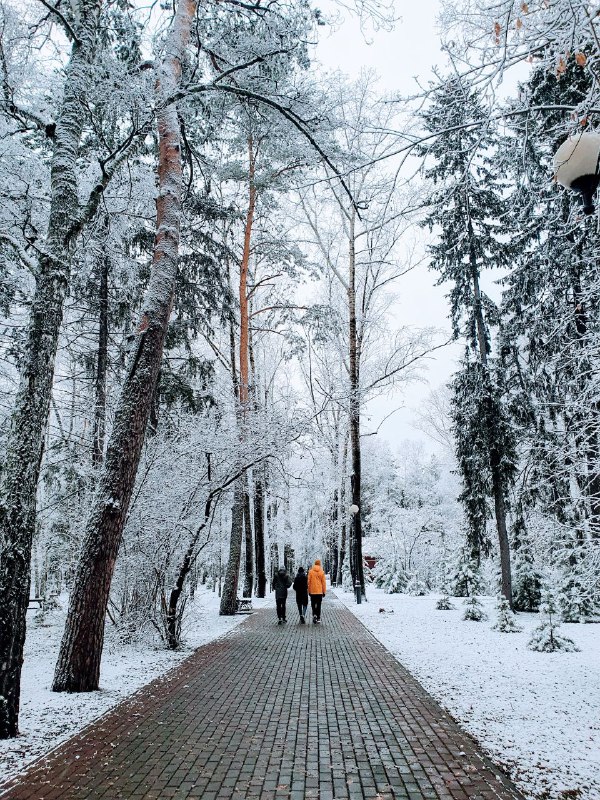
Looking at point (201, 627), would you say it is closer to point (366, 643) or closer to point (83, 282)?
point (366, 643)

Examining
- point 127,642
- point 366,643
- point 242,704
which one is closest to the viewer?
point 242,704

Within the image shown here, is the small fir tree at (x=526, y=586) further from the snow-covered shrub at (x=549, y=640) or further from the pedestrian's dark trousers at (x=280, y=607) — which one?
the pedestrian's dark trousers at (x=280, y=607)

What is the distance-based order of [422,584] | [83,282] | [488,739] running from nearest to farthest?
[488,739] < [83,282] < [422,584]

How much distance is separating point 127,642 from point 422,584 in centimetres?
1570

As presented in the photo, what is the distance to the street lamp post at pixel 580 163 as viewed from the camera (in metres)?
3.63

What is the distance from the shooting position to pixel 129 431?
6.49m

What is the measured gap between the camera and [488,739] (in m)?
4.63

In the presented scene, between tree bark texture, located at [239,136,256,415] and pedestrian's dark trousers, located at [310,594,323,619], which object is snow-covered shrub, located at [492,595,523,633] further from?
tree bark texture, located at [239,136,256,415]

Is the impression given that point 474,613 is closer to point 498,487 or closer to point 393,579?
point 498,487

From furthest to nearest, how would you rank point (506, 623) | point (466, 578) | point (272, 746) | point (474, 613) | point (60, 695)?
point (466, 578) < point (474, 613) < point (506, 623) < point (60, 695) < point (272, 746)

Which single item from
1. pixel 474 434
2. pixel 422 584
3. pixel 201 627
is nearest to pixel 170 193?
pixel 201 627

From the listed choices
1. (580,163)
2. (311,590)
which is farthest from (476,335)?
(580,163)

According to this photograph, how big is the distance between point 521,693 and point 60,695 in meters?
5.41

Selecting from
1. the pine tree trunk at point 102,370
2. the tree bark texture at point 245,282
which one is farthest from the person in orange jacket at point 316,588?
the pine tree trunk at point 102,370
